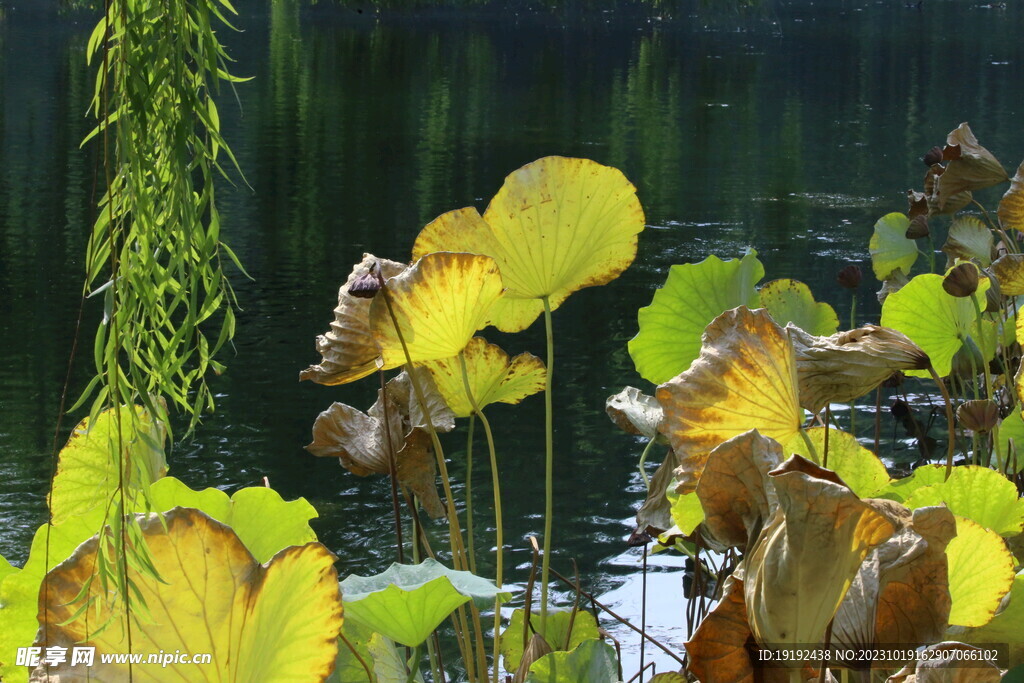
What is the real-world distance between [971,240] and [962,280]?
3.36ft

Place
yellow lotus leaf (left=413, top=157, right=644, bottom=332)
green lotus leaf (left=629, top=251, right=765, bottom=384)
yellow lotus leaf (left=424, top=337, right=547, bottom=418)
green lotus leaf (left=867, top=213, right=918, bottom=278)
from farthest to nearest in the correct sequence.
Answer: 1. green lotus leaf (left=867, top=213, right=918, bottom=278)
2. green lotus leaf (left=629, top=251, right=765, bottom=384)
3. yellow lotus leaf (left=424, top=337, right=547, bottom=418)
4. yellow lotus leaf (left=413, top=157, right=644, bottom=332)

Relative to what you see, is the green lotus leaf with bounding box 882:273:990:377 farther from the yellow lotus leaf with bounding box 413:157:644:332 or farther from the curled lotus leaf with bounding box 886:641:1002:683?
the curled lotus leaf with bounding box 886:641:1002:683

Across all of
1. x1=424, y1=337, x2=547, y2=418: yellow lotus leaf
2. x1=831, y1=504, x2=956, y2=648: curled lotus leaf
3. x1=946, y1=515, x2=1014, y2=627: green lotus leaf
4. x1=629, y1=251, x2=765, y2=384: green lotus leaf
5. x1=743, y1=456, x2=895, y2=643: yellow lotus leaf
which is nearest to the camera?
x1=743, y1=456, x2=895, y2=643: yellow lotus leaf

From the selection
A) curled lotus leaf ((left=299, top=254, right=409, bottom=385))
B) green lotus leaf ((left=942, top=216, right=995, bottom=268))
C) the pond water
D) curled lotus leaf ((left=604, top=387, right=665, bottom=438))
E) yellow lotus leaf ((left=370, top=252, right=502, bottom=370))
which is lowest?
the pond water

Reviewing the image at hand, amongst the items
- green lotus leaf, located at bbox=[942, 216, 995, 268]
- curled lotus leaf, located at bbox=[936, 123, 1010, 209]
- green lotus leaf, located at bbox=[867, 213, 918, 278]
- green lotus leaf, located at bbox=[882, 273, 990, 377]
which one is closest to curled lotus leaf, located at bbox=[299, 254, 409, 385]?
green lotus leaf, located at bbox=[882, 273, 990, 377]

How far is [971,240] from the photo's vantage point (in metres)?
2.29

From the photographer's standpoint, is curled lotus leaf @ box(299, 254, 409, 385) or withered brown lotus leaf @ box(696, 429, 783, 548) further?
curled lotus leaf @ box(299, 254, 409, 385)

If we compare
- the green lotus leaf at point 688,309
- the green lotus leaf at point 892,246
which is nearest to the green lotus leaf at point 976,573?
the green lotus leaf at point 688,309

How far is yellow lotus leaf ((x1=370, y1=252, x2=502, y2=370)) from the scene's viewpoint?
94cm

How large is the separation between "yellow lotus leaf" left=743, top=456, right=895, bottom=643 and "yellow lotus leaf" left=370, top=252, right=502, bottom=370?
389mm

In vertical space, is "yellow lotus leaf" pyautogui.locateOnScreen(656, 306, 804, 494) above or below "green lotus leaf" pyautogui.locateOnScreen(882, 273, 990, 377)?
above

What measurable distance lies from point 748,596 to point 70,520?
48 centimetres

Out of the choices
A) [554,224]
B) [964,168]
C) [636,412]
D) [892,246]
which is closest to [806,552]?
[554,224]

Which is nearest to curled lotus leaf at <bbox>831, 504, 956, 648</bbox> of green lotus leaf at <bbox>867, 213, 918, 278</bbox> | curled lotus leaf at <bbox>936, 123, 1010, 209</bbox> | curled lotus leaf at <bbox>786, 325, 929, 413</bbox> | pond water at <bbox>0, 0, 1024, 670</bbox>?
curled lotus leaf at <bbox>786, 325, 929, 413</bbox>
